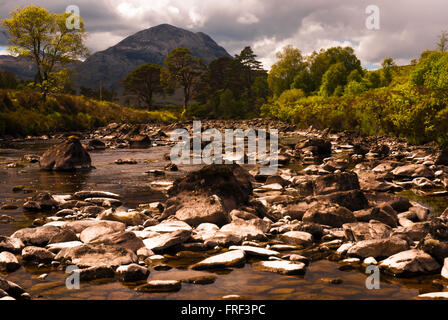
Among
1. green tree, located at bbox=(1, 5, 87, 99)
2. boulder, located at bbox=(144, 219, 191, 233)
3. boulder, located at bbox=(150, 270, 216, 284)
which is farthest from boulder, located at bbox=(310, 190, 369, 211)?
green tree, located at bbox=(1, 5, 87, 99)

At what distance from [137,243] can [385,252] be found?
14.0 feet

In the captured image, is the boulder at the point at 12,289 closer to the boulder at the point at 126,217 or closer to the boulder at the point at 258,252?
the boulder at the point at 258,252

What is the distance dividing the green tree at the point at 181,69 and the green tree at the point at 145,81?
810 cm

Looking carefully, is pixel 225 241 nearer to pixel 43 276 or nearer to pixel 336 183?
pixel 43 276

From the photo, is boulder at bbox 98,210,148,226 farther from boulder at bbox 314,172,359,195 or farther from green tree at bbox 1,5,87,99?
green tree at bbox 1,5,87,99

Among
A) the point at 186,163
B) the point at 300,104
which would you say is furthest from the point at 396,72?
the point at 186,163

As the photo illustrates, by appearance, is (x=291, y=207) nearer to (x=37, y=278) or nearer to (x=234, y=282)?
(x=234, y=282)

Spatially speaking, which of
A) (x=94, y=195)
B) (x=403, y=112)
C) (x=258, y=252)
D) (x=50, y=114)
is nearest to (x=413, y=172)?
(x=258, y=252)

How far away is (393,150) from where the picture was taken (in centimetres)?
2470

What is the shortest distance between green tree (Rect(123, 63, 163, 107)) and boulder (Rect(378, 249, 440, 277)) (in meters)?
101

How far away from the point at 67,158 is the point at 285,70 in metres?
89.6

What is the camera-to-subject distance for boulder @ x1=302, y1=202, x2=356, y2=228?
8703 millimetres

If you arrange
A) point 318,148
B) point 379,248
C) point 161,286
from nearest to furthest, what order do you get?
point 161,286 → point 379,248 → point 318,148

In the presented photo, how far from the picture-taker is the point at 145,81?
105 metres
